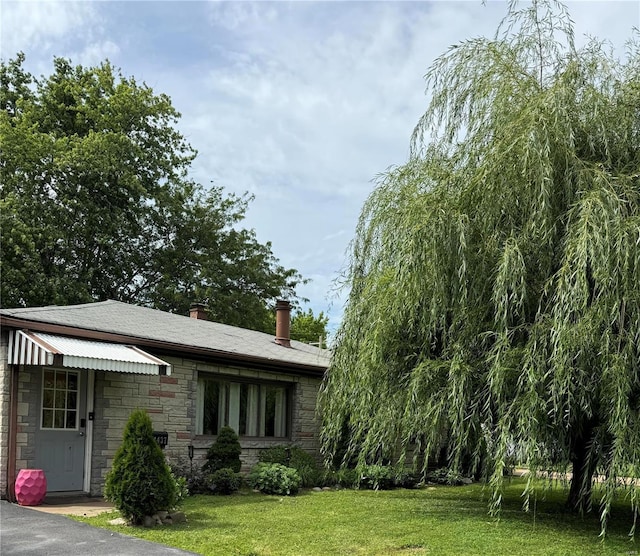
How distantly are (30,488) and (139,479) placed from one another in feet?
7.35

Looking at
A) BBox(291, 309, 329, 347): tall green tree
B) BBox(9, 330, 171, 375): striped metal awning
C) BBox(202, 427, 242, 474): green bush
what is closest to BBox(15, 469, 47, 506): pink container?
BBox(9, 330, 171, 375): striped metal awning

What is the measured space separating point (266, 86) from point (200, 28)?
195 cm

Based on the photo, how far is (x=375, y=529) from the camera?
28.7 ft

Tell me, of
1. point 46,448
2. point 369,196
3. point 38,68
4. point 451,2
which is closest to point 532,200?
point 369,196

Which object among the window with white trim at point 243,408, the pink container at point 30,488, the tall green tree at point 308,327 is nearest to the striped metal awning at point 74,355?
the pink container at point 30,488

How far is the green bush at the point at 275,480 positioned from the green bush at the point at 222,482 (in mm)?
538

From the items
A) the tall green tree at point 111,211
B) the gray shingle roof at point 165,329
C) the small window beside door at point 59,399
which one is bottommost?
the small window beside door at point 59,399

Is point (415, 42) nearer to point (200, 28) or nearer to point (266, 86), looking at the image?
point (266, 86)

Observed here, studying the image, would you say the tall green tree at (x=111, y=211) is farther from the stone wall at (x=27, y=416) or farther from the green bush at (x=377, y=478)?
the green bush at (x=377, y=478)

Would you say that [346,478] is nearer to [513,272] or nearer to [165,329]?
[165,329]

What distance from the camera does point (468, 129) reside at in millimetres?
9672

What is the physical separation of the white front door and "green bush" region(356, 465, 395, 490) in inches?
217

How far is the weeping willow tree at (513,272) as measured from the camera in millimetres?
7613

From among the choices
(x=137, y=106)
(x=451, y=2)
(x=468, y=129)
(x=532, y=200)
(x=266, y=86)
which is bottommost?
(x=532, y=200)
